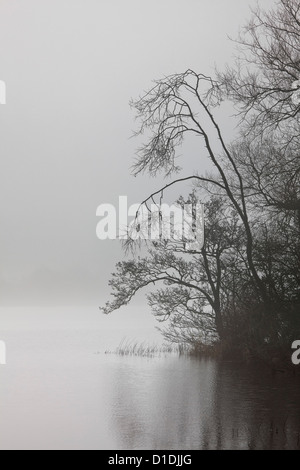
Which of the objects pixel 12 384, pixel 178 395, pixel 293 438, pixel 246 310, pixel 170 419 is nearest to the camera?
pixel 293 438

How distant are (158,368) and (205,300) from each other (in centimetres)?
917

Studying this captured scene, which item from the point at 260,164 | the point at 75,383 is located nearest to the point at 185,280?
the point at 260,164

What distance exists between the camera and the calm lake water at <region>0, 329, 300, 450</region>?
11188 millimetres

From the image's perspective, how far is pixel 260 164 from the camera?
31078 mm

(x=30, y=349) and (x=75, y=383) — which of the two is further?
(x=30, y=349)

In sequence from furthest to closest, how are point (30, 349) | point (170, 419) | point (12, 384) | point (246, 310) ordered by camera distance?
1. point (30, 349)
2. point (246, 310)
3. point (12, 384)
4. point (170, 419)

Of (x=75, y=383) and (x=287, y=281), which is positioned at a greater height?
(x=287, y=281)

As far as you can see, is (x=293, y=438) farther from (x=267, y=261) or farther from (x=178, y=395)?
(x=267, y=261)

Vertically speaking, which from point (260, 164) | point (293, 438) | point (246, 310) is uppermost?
point (260, 164)

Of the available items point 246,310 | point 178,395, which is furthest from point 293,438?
point 246,310

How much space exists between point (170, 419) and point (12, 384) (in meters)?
5.88

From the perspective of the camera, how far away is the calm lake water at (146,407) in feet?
36.7

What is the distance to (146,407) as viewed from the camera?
1423 centimetres

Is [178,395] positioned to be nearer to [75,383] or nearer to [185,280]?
[75,383]
